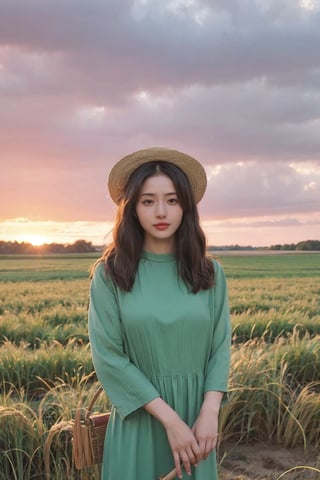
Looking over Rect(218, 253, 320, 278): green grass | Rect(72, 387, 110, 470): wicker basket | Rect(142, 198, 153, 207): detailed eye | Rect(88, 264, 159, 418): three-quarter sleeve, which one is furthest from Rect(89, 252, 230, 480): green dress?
Rect(218, 253, 320, 278): green grass

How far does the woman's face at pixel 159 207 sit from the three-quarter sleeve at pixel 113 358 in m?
0.30

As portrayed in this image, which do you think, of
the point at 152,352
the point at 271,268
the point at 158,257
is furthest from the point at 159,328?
the point at 271,268

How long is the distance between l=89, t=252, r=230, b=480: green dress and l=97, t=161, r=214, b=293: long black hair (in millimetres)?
47

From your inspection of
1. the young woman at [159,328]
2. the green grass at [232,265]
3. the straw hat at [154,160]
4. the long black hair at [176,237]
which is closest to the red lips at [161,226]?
the young woman at [159,328]

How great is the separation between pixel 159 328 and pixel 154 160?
0.73 meters

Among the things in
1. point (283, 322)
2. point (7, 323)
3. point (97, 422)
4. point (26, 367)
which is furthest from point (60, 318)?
point (97, 422)

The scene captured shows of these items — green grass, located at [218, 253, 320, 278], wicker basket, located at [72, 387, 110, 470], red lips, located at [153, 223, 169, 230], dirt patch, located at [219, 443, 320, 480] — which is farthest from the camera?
green grass, located at [218, 253, 320, 278]

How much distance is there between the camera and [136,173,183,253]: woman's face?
100.0 inches

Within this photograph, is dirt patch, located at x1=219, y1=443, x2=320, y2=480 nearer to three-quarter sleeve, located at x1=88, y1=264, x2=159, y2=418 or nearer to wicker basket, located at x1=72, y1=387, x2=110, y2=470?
wicker basket, located at x1=72, y1=387, x2=110, y2=470

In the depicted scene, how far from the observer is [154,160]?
8.63ft

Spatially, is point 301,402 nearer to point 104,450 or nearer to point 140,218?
point 104,450

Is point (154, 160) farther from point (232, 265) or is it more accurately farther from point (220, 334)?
point (232, 265)

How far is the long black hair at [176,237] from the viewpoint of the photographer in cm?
256

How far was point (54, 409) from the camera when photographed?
4129mm
